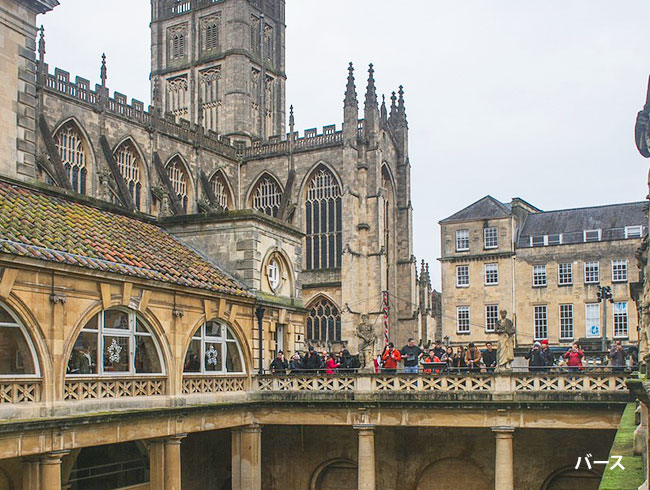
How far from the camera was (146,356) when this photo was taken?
2336 centimetres

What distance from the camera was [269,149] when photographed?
58.4 meters

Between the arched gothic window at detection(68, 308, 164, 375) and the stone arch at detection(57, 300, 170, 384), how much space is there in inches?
3.6

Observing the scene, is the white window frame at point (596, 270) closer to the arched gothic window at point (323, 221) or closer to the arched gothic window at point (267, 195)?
the arched gothic window at point (323, 221)

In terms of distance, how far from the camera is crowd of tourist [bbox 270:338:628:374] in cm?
2555

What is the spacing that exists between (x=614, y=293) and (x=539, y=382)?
31.8 m

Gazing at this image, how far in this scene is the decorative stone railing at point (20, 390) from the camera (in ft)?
59.2

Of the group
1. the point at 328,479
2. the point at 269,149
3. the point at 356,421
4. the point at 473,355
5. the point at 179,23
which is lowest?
the point at 328,479

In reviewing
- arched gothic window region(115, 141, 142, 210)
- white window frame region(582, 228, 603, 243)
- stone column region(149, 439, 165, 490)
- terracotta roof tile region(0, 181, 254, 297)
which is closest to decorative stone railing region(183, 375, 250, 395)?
stone column region(149, 439, 165, 490)

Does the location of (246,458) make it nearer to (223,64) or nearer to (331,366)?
(331,366)

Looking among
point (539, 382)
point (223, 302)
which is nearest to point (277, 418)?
point (223, 302)

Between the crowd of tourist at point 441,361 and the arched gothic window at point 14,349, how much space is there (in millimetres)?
9906

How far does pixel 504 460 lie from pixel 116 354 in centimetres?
1121

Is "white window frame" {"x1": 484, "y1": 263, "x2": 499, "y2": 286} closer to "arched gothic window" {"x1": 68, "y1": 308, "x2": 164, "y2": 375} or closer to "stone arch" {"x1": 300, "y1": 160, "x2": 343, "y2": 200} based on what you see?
"stone arch" {"x1": 300, "y1": 160, "x2": 343, "y2": 200}

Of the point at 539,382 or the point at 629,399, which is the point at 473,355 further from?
the point at 629,399
